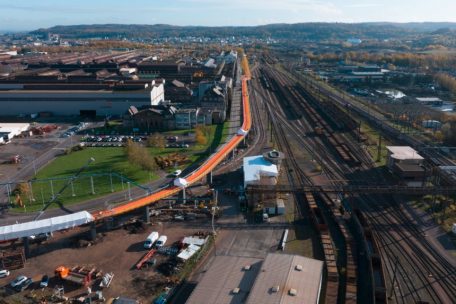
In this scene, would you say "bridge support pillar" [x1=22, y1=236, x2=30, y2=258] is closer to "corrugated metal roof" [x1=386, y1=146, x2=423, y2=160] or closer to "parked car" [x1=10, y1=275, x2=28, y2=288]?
"parked car" [x1=10, y1=275, x2=28, y2=288]

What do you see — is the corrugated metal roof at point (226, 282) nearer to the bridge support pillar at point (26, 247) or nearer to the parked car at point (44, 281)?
the parked car at point (44, 281)

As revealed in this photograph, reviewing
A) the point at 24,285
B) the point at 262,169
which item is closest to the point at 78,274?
the point at 24,285

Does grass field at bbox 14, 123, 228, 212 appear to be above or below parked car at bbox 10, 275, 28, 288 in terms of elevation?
above

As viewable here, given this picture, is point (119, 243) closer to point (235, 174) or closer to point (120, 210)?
point (120, 210)

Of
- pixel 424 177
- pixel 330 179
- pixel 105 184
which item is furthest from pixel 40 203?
pixel 424 177

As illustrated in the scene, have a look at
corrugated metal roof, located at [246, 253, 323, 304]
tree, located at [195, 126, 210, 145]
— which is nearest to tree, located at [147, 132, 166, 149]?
tree, located at [195, 126, 210, 145]

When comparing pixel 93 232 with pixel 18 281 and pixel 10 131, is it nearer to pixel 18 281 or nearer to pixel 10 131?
pixel 18 281
